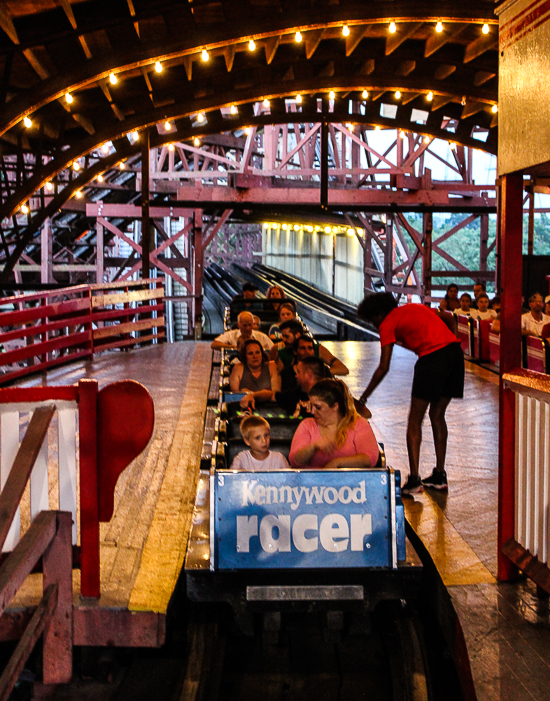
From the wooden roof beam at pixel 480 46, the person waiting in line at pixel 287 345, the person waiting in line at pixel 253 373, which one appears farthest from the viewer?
the wooden roof beam at pixel 480 46

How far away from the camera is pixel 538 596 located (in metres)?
3.85

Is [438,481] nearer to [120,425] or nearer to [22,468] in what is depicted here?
[120,425]

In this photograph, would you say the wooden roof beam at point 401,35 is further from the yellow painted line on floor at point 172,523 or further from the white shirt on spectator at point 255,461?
the white shirt on spectator at point 255,461

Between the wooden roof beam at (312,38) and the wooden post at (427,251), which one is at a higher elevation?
the wooden roof beam at (312,38)

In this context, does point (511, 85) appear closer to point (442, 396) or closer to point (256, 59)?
point (442, 396)

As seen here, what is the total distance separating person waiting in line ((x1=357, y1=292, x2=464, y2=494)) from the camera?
535cm

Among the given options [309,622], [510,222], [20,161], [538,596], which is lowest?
[309,622]

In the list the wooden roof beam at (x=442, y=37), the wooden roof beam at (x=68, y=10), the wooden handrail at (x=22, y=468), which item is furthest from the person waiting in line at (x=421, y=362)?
the wooden roof beam at (x=442, y=37)

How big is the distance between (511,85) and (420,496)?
278 centimetres

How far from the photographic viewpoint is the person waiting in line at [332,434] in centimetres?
411

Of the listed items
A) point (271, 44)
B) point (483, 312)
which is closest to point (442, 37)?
point (271, 44)

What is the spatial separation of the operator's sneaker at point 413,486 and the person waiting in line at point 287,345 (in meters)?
1.96

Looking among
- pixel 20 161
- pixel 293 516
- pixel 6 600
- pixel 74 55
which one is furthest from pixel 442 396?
pixel 20 161

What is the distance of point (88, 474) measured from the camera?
3.44m
